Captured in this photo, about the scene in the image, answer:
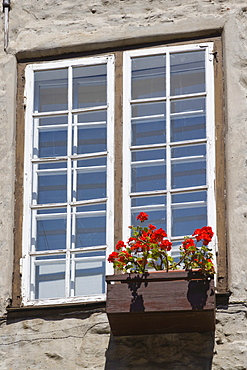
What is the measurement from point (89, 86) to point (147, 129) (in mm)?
625

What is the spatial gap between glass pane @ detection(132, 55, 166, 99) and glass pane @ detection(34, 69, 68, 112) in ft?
1.86

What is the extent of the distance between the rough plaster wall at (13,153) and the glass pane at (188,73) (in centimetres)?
19

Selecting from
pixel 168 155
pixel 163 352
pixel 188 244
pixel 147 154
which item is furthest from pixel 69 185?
pixel 163 352

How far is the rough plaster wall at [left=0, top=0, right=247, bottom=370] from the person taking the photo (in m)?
7.50

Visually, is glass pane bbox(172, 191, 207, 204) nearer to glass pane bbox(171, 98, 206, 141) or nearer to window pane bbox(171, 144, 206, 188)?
window pane bbox(171, 144, 206, 188)

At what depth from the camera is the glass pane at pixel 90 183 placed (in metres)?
8.27

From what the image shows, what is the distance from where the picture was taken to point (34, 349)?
7.75 m

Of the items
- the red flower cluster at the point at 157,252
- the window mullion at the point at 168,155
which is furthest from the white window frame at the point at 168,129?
the red flower cluster at the point at 157,252

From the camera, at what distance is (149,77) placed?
852 cm

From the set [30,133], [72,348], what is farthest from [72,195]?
[72,348]

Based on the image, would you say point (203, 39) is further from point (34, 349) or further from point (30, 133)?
point (34, 349)

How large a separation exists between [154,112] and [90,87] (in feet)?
1.88

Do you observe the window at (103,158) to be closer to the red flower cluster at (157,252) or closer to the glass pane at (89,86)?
the glass pane at (89,86)

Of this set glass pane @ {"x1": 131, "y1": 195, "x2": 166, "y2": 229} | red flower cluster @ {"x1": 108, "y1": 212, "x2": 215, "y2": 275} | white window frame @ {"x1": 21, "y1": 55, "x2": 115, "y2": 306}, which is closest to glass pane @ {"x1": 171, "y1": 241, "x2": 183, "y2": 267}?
glass pane @ {"x1": 131, "y1": 195, "x2": 166, "y2": 229}
